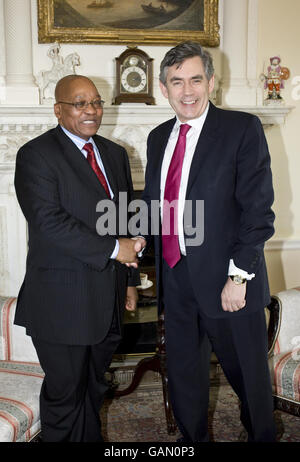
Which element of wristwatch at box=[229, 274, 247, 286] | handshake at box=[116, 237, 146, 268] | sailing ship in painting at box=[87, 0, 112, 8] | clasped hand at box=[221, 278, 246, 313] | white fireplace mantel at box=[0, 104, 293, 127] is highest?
sailing ship in painting at box=[87, 0, 112, 8]

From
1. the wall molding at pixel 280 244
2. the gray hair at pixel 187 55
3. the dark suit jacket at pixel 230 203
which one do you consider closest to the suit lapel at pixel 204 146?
the dark suit jacket at pixel 230 203

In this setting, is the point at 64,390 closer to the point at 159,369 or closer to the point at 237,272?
the point at 237,272

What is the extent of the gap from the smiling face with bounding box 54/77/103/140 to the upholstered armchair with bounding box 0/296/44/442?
0.89 metres

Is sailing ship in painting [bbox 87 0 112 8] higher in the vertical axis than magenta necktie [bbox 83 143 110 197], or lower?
higher

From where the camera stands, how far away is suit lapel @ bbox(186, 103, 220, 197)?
1988 millimetres

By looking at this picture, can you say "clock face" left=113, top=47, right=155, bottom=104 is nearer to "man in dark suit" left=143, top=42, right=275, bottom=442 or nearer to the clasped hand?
"man in dark suit" left=143, top=42, right=275, bottom=442

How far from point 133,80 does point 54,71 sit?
1.74 ft

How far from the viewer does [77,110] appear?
6.75 feet

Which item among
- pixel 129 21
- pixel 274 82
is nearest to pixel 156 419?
pixel 274 82

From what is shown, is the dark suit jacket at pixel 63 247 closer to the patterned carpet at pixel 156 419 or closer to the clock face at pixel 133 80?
the patterned carpet at pixel 156 419

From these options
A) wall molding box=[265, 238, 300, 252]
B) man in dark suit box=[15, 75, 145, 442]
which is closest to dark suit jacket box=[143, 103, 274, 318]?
man in dark suit box=[15, 75, 145, 442]

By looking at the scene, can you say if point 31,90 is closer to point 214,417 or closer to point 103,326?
point 103,326

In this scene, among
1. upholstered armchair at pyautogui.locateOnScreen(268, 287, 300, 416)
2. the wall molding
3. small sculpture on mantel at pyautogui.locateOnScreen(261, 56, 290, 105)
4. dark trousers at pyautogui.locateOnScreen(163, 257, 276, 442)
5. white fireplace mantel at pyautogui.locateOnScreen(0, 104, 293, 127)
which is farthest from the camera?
the wall molding

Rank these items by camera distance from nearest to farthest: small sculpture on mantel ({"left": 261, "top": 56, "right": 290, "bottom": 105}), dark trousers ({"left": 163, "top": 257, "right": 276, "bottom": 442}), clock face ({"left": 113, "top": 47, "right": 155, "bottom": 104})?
dark trousers ({"left": 163, "top": 257, "right": 276, "bottom": 442}) → clock face ({"left": 113, "top": 47, "right": 155, "bottom": 104}) → small sculpture on mantel ({"left": 261, "top": 56, "right": 290, "bottom": 105})
